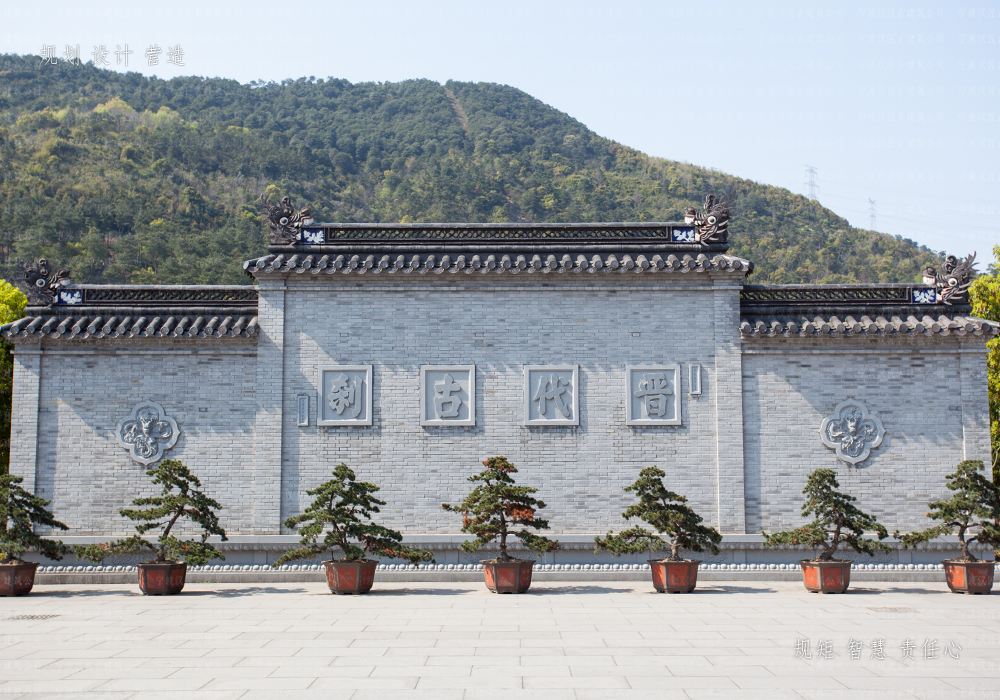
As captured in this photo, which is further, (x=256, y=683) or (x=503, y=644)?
(x=503, y=644)

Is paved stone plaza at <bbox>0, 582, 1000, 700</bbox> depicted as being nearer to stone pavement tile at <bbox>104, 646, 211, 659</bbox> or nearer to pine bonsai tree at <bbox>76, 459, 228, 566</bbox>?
stone pavement tile at <bbox>104, 646, 211, 659</bbox>

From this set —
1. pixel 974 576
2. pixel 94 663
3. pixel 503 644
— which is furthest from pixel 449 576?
pixel 974 576

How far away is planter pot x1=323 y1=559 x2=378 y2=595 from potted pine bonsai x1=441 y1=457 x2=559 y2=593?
4.84 ft

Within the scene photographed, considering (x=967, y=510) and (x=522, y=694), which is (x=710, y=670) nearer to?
(x=522, y=694)

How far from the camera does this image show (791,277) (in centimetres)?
4959

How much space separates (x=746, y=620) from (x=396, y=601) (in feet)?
15.0

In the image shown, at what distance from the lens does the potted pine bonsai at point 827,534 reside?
11.4 metres

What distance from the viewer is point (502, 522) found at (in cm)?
1150

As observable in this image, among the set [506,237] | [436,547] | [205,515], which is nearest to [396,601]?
[436,547]

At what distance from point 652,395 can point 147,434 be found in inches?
329

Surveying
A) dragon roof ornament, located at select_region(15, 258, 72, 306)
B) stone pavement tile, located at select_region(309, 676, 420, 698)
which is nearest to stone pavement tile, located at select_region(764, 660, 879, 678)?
stone pavement tile, located at select_region(309, 676, 420, 698)

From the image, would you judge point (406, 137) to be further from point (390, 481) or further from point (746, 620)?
point (746, 620)

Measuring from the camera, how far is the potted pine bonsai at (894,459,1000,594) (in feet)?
37.4

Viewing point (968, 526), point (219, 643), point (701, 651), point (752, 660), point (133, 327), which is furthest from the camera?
point (133, 327)
